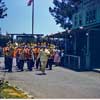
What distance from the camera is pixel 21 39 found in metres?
47.4

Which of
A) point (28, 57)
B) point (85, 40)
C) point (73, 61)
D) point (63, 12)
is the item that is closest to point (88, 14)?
point (85, 40)

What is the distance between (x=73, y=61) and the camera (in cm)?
3291

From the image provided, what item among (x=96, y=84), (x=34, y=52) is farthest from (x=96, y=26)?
(x=96, y=84)

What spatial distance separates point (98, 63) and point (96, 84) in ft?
40.4

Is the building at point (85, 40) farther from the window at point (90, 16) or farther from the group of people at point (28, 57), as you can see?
the group of people at point (28, 57)

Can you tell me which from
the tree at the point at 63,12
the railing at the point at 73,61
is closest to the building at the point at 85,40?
A: the railing at the point at 73,61

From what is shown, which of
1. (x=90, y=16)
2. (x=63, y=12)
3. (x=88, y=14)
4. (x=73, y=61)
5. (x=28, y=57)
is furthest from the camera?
(x=63, y=12)

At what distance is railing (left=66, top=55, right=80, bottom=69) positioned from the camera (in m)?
31.0

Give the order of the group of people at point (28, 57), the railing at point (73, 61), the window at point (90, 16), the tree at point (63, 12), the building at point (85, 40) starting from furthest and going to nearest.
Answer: the tree at point (63, 12)
the window at point (90, 16)
the building at point (85, 40)
the railing at point (73, 61)
the group of people at point (28, 57)

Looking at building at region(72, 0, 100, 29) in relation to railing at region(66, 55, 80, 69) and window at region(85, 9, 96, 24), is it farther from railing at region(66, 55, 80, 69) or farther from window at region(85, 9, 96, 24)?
railing at region(66, 55, 80, 69)

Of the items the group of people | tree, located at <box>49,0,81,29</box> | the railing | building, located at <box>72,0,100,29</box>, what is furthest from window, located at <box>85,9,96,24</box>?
tree, located at <box>49,0,81,29</box>

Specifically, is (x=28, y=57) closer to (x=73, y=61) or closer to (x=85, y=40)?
(x=73, y=61)

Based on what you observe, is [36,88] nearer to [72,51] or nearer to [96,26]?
[96,26]

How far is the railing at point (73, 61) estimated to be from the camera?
3095 cm
